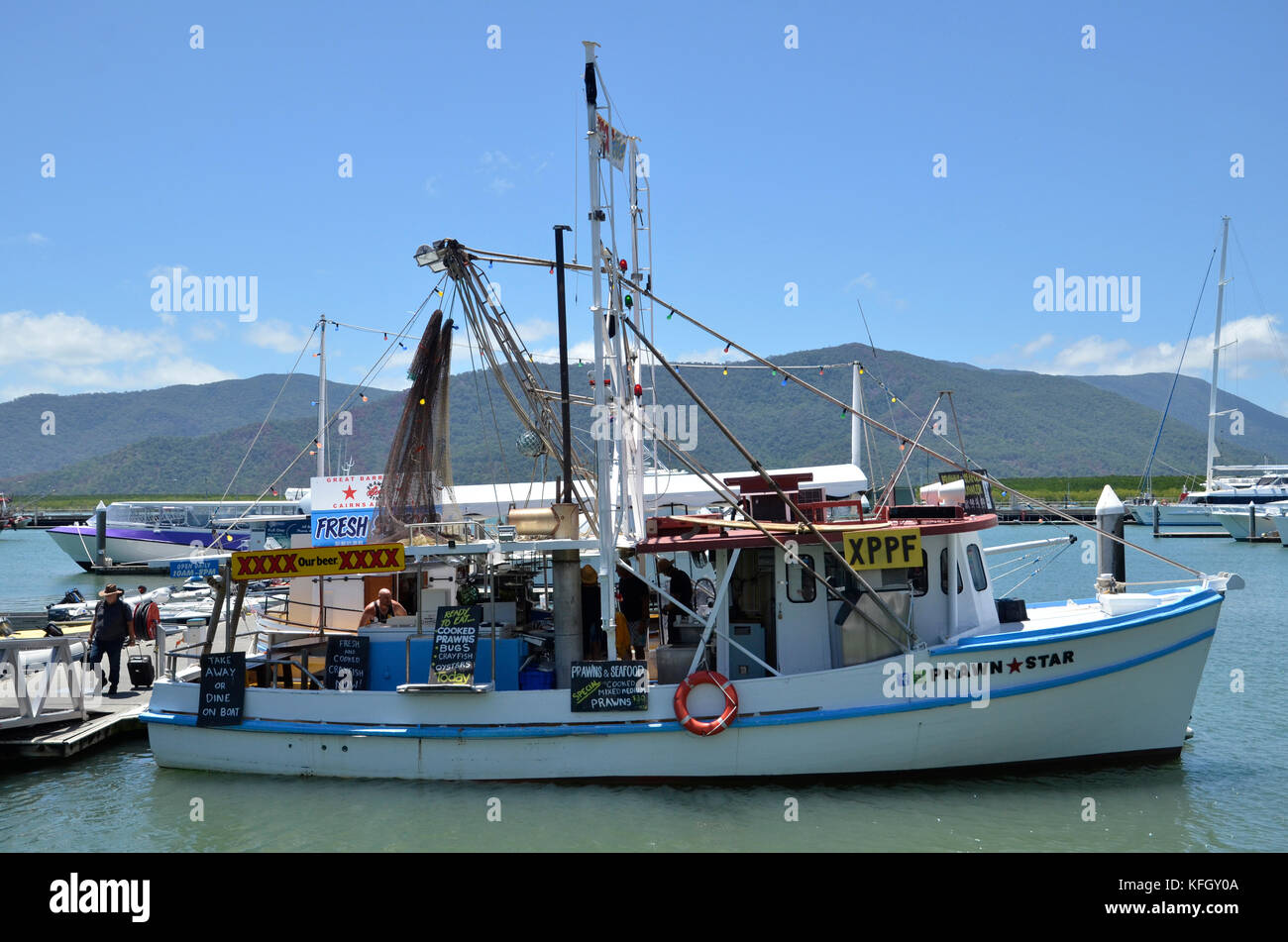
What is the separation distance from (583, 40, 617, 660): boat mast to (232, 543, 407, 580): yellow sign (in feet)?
8.50

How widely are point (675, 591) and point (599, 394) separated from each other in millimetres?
3195

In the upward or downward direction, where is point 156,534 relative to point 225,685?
upward

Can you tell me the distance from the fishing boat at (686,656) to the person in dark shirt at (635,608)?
0.92 ft

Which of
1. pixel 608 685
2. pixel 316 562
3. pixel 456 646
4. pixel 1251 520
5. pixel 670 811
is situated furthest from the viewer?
pixel 1251 520

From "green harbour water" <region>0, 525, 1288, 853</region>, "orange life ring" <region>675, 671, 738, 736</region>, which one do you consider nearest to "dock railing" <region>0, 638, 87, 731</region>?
"green harbour water" <region>0, 525, 1288, 853</region>

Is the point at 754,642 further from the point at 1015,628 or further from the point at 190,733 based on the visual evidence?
the point at 190,733

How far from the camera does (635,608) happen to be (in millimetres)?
12742

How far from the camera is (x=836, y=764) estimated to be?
11.1m

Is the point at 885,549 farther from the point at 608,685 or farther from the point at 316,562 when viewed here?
the point at 316,562

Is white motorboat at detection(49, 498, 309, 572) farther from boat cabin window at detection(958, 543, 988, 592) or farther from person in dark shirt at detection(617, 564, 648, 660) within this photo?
boat cabin window at detection(958, 543, 988, 592)

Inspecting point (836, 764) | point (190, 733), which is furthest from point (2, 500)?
point (836, 764)

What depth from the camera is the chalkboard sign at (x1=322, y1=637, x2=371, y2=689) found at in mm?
12148

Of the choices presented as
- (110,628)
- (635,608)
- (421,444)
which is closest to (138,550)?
(110,628)

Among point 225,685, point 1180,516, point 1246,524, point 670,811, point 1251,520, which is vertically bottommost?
point 670,811
